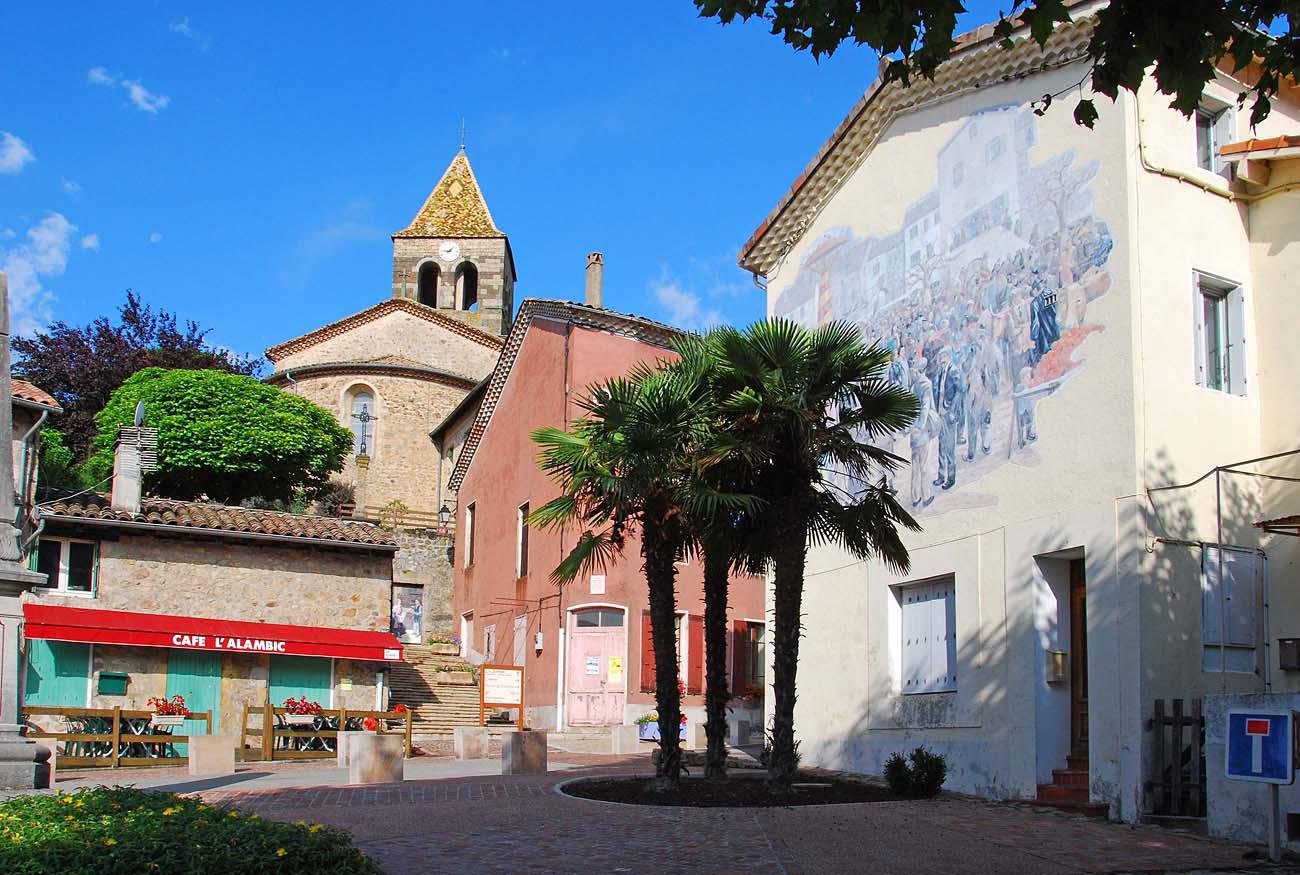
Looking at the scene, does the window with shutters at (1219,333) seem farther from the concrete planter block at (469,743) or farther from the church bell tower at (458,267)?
the church bell tower at (458,267)

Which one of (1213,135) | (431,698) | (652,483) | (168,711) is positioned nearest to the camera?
(652,483)

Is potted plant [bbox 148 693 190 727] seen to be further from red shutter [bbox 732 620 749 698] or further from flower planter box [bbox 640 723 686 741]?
red shutter [bbox 732 620 749 698]

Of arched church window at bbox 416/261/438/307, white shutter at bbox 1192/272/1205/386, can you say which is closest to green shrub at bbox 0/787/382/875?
white shutter at bbox 1192/272/1205/386

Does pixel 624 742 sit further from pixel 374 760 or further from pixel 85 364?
pixel 85 364

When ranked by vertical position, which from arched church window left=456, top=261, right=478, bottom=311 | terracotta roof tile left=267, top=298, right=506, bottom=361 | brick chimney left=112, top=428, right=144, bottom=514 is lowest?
brick chimney left=112, top=428, right=144, bottom=514

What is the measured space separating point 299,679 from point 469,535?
13.9m

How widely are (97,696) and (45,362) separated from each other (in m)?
24.9

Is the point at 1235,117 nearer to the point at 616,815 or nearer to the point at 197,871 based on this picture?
the point at 616,815

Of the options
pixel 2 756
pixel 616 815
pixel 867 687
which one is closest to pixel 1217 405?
pixel 867 687

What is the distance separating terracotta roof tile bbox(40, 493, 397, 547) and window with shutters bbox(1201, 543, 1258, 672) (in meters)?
17.7

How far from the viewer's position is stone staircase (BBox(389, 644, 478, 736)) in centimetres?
2770

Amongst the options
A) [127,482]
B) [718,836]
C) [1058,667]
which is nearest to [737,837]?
[718,836]

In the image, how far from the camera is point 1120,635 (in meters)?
13.9

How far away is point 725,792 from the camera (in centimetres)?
1454
